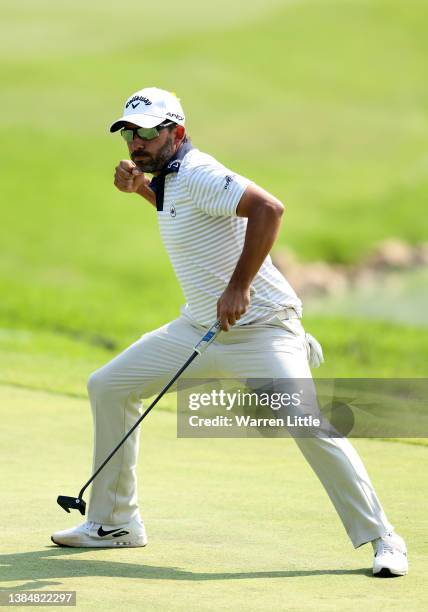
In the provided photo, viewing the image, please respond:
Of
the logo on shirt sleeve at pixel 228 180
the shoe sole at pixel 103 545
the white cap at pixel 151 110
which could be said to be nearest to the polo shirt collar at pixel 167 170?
the white cap at pixel 151 110

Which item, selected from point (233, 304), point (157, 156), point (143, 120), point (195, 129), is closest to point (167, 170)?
point (157, 156)

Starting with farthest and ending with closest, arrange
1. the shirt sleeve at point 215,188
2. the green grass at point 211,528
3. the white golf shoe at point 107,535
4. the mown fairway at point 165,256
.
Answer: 1. the white golf shoe at point 107,535
2. the mown fairway at point 165,256
3. the shirt sleeve at point 215,188
4. the green grass at point 211,528

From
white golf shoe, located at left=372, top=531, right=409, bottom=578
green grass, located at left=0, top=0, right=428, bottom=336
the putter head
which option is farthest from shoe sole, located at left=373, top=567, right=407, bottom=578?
green grass, located at left=0, top=0, right=428, bottom=336

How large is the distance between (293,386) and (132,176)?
1.24 metres

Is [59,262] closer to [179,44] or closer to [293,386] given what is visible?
[179,44]

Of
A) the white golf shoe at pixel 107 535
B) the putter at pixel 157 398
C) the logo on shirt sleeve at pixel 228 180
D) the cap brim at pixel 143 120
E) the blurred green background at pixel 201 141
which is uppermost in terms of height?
the blurred green background at pixel 201 141

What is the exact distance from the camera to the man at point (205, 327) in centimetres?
502

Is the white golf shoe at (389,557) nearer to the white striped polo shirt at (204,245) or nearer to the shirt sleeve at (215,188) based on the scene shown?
the white striped polo shirt at (204,245)

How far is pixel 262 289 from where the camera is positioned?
532 centimetres

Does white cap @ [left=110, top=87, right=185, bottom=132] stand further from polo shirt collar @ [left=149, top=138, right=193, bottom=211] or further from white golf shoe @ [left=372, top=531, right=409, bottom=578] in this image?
white golf shoe @ [left=372, top=531, right=409, bottom=578]

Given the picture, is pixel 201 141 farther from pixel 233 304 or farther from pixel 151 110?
pixel 233 304

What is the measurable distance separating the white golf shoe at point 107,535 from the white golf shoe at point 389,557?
1.02 m

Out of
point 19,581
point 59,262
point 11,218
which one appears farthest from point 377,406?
point 11,218

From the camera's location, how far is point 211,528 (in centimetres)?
568
